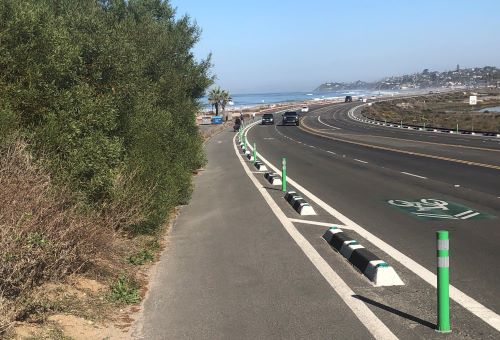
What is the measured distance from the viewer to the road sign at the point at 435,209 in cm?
1067

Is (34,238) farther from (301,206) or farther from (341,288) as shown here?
(301,206)

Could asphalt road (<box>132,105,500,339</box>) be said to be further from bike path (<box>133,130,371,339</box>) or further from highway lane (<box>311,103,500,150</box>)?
highway lane (<box>311,103,500,150</box>)

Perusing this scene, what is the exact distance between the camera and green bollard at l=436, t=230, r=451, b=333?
4547 mm

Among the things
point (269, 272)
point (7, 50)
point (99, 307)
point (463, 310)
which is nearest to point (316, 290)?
point (269, 272)

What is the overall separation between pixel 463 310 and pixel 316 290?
159 cm

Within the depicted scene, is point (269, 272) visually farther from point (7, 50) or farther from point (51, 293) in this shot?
point (7, 50)

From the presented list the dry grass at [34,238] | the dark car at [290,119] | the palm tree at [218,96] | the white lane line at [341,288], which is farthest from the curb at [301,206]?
the palm tree at [218,96]

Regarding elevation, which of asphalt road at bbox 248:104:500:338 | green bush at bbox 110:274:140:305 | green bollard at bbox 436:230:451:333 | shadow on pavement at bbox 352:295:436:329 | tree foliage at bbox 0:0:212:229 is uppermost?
tree foliage at bbox 0:0:212:229

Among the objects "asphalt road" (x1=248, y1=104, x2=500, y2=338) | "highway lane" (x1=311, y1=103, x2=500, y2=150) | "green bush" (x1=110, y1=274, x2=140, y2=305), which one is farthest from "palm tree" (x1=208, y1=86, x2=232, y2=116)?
"green bush" (x1=110, y1=274, x2=140, y2=305)

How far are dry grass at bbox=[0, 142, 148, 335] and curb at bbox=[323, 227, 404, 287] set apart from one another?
3.17 m

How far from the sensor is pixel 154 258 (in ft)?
26.2

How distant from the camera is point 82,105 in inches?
302

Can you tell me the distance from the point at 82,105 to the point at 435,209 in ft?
25.5

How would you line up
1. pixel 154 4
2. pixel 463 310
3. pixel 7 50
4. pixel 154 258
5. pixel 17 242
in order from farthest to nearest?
1. pixel 154 4
2. pixel 154 258
3. pixel 7 50
4. pixel 463 310
5. pixel 17 242
